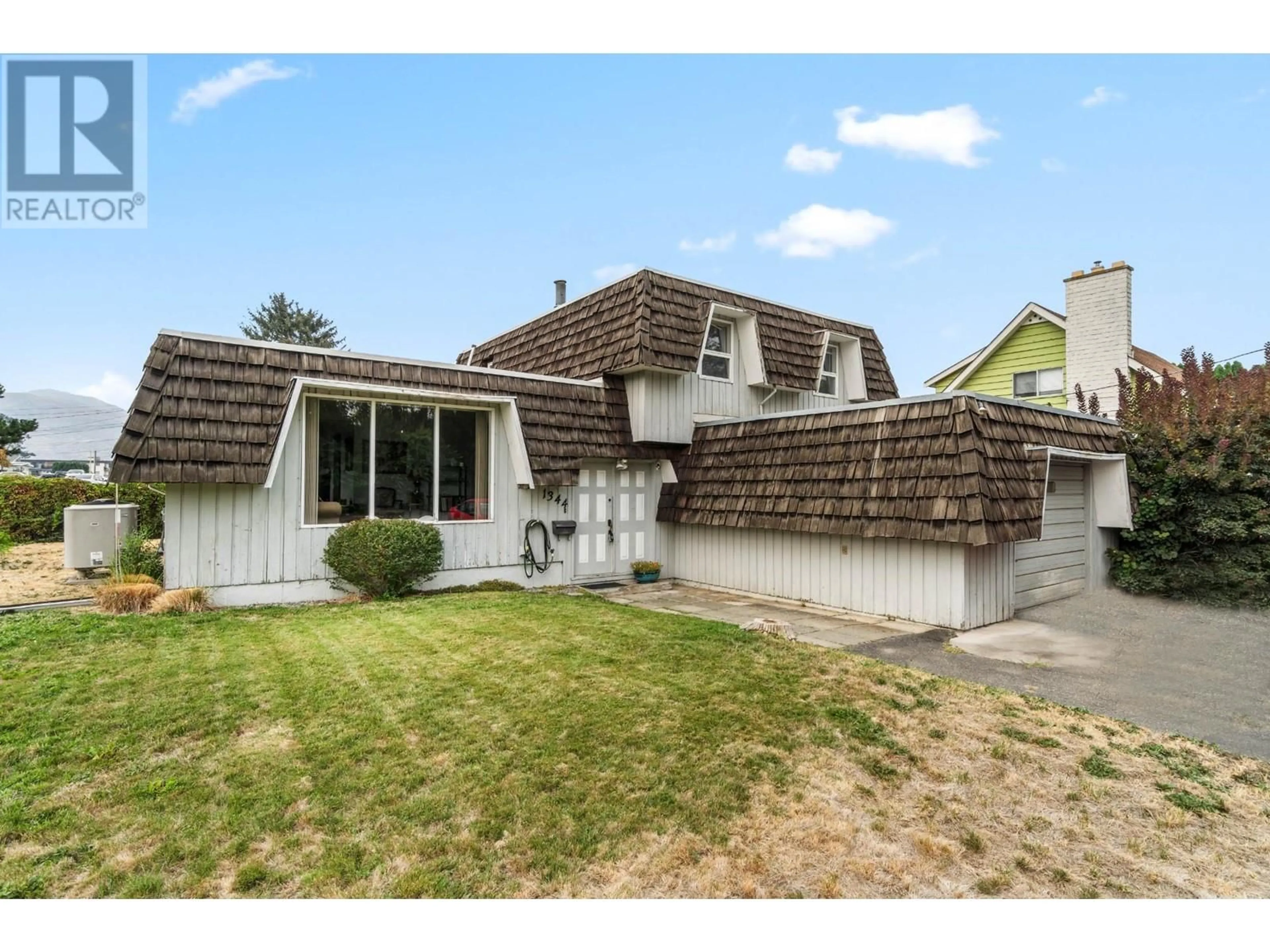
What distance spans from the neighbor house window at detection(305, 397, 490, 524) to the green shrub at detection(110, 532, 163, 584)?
2503mm

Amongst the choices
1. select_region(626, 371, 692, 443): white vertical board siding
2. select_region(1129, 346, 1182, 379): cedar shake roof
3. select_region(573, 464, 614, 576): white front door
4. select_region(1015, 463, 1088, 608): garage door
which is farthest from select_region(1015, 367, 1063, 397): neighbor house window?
select_region(573, 464, 614, 576): white front door

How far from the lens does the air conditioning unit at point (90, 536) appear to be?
1038cm

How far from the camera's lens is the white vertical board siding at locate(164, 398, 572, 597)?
8148 millimetres

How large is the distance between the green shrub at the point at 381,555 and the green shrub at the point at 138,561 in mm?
2577

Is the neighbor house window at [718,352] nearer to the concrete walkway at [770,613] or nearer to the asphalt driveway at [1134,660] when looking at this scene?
the concrete walkway at [770,613]

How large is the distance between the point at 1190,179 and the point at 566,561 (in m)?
15.2

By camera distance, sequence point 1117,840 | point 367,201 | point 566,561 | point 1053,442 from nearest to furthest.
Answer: point 1117,840, point 1053,442, point 566,561, point 367,201

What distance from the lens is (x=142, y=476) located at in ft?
24.5

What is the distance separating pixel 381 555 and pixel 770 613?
5.84m

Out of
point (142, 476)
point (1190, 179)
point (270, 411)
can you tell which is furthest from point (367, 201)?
point (1190, 179)

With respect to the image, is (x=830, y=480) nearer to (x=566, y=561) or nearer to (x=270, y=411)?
(x=566, y=561)

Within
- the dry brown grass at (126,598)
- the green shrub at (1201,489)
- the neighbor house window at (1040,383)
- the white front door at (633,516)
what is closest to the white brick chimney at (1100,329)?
the neighbor house window at (1040,383)

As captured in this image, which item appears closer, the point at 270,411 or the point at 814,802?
the point at 814,802

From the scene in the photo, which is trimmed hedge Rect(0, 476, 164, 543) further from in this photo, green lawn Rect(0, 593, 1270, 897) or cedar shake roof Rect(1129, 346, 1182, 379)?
cedar shake roof Rect(1129, 346, 1182, 379)
